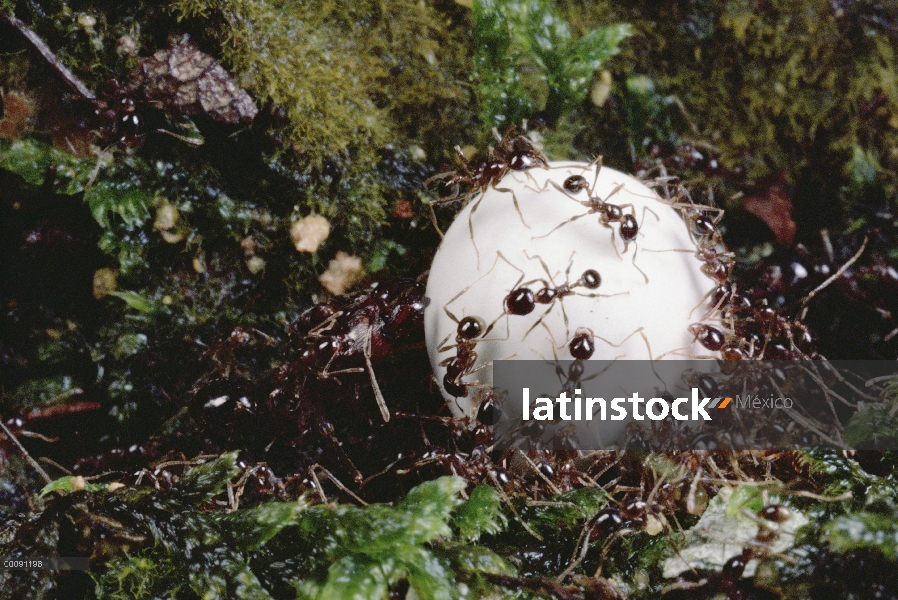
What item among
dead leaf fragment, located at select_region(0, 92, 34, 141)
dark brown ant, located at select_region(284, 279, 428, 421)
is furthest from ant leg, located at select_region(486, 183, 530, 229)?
dead leaf fragment, located at select_region(0, 92, 34, 141)

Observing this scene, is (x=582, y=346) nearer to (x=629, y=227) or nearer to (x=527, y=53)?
(x=629, y=227)

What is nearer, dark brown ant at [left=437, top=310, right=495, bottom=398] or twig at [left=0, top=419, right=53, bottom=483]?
dark brown ant at [left=437, top=310, right=495, bottom=398]

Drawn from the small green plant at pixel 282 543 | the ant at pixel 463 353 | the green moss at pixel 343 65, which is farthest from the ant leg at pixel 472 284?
the green moss at pixel 343 65

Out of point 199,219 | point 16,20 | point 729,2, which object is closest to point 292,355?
point 199,219

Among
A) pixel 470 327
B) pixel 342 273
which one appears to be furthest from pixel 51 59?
pixel 470 327

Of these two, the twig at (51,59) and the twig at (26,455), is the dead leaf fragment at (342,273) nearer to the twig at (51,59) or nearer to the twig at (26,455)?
the twig at (51,59)

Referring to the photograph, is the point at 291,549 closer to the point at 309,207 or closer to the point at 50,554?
the point at 50,554

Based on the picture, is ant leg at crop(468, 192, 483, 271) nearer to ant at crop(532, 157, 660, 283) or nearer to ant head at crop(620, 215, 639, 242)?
ant at crop(532, 157, 660, 283)
